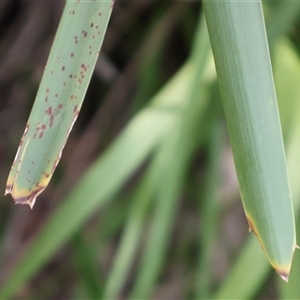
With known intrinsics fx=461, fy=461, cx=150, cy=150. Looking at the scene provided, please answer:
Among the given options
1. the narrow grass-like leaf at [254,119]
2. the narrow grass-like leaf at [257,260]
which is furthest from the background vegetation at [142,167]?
the narrow grass-like leaf at [254,119]

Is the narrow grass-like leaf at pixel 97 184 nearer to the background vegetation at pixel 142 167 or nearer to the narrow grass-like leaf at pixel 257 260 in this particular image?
the background vegetation at pixel 142 167

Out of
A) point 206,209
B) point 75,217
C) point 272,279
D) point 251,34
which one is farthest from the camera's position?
point 272,279

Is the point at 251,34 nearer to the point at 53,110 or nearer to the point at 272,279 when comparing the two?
the point at 53,110

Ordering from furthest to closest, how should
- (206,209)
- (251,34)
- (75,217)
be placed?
(206,209) → (75,217) → (251,34)

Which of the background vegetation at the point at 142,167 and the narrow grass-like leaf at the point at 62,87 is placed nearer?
the narrow grass-like leaf at the point at 62,87

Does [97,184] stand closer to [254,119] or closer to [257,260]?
[257,260]

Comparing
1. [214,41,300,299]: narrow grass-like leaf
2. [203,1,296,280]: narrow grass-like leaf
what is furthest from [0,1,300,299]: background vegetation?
[203,1,296,280]: narrow grass-like leaf

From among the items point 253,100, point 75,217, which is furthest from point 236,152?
point 75,217
